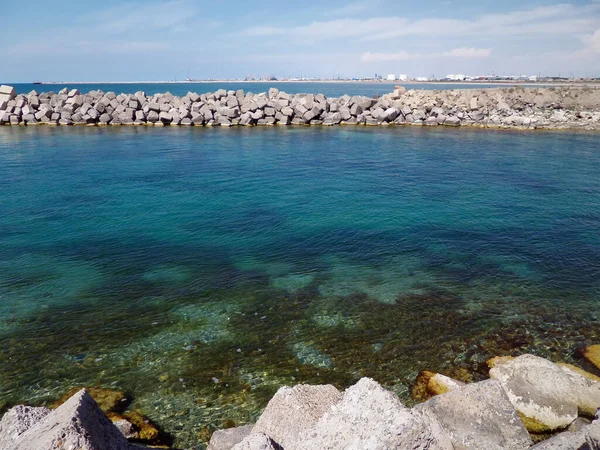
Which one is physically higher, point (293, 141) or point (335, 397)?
point (293, 141)

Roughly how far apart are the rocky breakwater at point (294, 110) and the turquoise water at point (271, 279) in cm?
2504

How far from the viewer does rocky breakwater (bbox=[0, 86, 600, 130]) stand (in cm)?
5178

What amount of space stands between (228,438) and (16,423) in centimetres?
305

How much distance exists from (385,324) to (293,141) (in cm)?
3352

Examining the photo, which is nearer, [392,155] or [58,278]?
[58,278]

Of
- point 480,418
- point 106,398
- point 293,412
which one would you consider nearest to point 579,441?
point 480,418

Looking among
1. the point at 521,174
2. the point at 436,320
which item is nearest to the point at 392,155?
the point at 521,174

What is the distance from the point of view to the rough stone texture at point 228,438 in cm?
658

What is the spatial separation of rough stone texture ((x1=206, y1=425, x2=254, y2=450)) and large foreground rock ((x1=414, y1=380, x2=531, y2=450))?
290 centimetres

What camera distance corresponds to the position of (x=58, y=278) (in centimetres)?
1373

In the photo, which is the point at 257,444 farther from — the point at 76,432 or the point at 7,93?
the point at 7,93

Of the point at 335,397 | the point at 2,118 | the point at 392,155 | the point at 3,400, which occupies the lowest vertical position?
the point at 3,400

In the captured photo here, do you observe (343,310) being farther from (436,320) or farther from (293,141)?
(293,141)

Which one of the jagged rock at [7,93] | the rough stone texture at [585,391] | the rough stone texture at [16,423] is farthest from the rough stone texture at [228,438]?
the jagged rock at [7,93]
